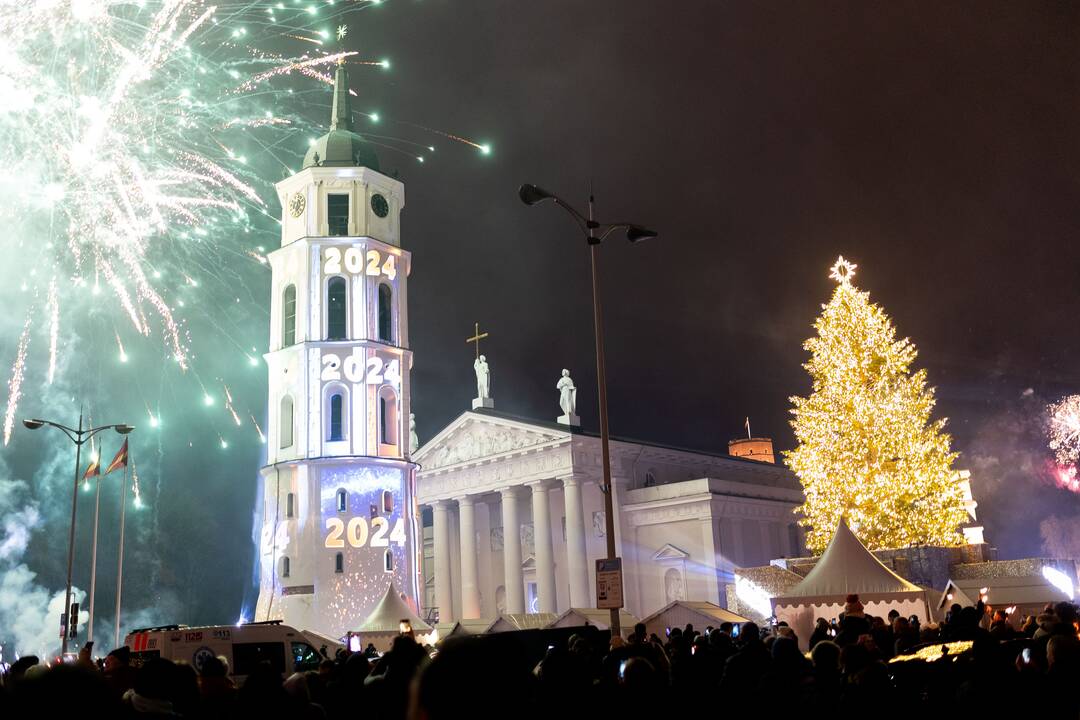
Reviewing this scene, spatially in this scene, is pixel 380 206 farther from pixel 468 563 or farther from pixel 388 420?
pixel 468 563

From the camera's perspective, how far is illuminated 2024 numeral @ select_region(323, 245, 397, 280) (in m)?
46.7

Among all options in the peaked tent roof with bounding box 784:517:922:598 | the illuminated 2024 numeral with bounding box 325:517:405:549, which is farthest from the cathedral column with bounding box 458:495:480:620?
the peaked tent roof with bounding box 784:517:922:598

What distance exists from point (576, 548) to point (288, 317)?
23086 millimetres

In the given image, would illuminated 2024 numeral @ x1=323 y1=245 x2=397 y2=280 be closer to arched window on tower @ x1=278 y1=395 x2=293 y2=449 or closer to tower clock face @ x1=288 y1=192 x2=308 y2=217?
tower clock face @ x1=288 y1=192 x2=308 y2=217

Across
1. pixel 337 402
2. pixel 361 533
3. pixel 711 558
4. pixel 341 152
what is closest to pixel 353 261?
pixel 341 152

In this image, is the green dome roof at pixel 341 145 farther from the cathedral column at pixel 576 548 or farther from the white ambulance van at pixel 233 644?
the white ambulance van at pixel 233 644

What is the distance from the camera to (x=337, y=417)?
152ft

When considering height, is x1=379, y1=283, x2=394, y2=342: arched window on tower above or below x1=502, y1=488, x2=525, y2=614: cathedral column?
above

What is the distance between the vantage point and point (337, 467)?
44.8 metres

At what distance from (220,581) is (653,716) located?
72872 millimetres

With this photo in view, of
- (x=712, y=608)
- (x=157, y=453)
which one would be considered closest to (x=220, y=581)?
(x=157, y=453)

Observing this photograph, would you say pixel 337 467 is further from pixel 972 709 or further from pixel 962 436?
pixel 962 436

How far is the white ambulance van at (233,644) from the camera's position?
70.9ft

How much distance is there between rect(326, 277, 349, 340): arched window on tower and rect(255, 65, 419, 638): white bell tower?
5 cm
